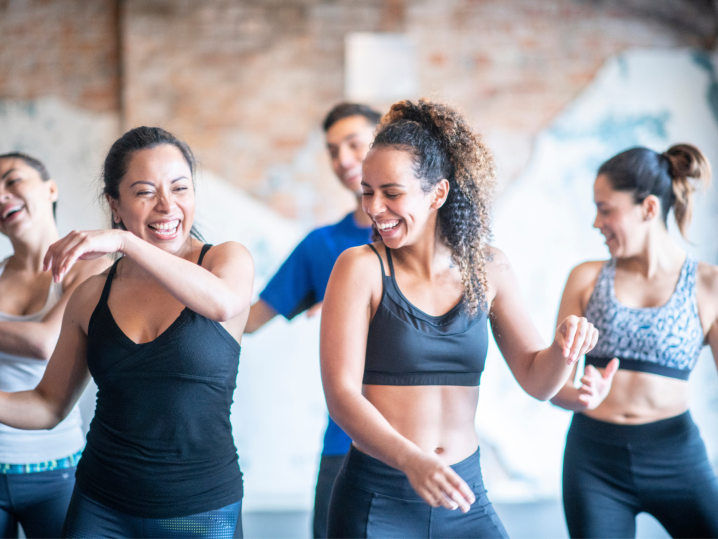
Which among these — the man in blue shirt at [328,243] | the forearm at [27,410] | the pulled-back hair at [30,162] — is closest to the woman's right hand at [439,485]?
the forearm at [27,410]

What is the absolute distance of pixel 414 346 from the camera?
1.42 metres

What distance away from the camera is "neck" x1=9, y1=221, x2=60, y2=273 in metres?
2.07

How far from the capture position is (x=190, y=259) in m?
1.51

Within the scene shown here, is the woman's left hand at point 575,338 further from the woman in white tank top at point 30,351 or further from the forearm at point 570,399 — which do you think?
the woman in white tank top at point 30,351

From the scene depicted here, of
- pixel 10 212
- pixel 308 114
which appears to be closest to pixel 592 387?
pixel 10 212

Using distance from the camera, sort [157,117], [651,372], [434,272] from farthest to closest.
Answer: [157,117]
[651,372]
[434,272]

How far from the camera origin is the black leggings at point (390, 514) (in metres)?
1.38

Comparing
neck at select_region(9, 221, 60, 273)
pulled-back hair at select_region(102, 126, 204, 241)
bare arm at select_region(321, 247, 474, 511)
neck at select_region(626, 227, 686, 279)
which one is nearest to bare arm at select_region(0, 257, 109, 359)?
neck at select_region(9, 221, 60, 273)

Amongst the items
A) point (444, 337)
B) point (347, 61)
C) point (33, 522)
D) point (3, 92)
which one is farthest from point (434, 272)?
point (3, 92)

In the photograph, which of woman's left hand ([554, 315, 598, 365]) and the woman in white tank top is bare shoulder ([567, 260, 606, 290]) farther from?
the woman in white tank top

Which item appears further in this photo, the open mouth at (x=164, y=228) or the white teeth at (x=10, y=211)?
the white teeth at (x=10, y=211)

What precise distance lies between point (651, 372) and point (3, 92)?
3.74 meters

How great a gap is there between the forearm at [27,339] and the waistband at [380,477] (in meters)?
1.07

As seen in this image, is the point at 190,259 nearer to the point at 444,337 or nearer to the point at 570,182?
the point at 444,337
